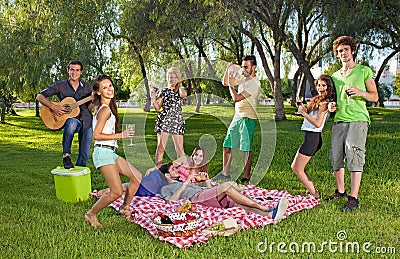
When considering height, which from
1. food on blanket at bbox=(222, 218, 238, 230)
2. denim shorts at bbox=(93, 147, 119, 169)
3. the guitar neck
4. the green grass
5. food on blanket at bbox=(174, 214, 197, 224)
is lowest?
the green grass

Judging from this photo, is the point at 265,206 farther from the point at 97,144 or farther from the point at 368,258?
the point at 97,144

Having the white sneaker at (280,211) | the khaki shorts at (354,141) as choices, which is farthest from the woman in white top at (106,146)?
the khaki shorts at (354,141)

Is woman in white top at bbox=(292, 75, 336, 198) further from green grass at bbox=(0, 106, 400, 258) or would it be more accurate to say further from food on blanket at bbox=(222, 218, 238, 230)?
food on blanket at bbox=(222, 218, 238, 230)

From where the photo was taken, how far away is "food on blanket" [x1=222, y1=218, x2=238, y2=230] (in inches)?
144

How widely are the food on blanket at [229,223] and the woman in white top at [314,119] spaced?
126cm

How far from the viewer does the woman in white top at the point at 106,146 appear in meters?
3.83

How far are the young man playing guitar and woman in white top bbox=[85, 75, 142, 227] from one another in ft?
4.40

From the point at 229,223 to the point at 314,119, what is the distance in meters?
1.52

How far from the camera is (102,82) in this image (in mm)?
3957

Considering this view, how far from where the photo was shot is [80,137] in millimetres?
5613

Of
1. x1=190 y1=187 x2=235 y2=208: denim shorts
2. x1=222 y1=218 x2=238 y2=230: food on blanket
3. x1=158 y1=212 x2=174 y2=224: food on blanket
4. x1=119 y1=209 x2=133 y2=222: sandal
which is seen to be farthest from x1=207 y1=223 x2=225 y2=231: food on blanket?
x1=119 y1=209 x2=133 y2=222: sandal

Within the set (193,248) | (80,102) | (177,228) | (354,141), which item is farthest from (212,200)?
(80,102)

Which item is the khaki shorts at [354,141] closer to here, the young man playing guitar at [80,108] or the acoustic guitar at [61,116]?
the young man playing guitar at [80,108]

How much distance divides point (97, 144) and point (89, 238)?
787 mm
